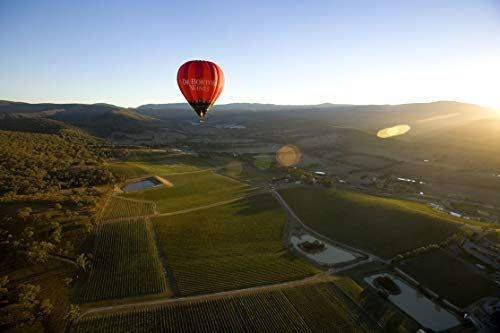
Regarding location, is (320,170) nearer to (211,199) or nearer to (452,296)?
(211,199)

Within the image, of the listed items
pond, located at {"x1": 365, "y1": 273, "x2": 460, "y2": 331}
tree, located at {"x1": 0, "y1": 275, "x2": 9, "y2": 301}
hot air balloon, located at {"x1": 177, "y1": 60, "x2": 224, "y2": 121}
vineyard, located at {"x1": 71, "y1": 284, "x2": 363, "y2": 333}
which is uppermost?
hot air balloon, located at {"x1": 177, "y1": 60, "x2": 224, "y2": 121}

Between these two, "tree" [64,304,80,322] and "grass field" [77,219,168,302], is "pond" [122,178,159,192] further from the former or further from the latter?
"tree" [64,304,80,322]

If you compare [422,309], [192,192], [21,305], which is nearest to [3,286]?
[21,305]

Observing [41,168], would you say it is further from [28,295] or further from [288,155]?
[288,155]

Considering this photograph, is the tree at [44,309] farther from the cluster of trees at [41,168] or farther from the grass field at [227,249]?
the cluster of trees at [41,168]

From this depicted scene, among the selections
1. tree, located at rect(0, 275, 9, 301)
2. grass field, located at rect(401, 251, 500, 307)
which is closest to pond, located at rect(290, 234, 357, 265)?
grass field, located at rect(401, 251, 500, 307)

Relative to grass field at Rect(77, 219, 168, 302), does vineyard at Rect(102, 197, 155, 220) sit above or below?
above
